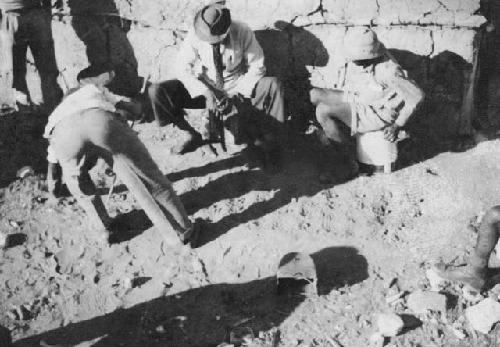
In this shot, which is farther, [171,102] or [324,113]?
[171,102]

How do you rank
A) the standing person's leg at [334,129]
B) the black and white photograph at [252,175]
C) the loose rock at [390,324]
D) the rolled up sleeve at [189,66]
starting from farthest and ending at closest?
1. the rolled up sleeve at [189,66]
2. the standing person's leg at [334,129]
3. the black and white photograph at [252,175]
4. the loose rock at [390,324]

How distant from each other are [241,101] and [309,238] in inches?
63.9

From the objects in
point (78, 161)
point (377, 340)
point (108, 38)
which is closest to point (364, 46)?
point (377, 340)

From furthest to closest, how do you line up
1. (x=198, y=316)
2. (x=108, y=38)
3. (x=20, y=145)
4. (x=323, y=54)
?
(x=108, y=38) → (x=20, y=145) → (x=323, y=54) → (x=198, y=316)

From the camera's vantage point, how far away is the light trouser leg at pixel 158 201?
394 cm

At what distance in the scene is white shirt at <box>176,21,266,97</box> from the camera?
15.9 feet

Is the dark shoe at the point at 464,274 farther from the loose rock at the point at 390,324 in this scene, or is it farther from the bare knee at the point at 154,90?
the bare knee at the point at 154,90

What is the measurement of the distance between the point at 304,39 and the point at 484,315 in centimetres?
318

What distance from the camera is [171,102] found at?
5051mm

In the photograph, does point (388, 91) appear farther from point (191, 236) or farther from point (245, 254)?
point (191, 236)

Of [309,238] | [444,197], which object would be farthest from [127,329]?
[444,197]

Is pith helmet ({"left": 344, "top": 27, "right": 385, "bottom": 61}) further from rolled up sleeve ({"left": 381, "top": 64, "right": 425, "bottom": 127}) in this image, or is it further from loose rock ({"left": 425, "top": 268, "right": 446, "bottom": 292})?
loose rock ({"left": 425, "top": 268, "right": 446, "bottom": 292})

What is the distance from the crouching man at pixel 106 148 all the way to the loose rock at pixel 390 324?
1.80 m

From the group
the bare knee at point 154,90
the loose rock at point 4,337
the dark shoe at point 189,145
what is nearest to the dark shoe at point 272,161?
the dark shoe at point 189,145
